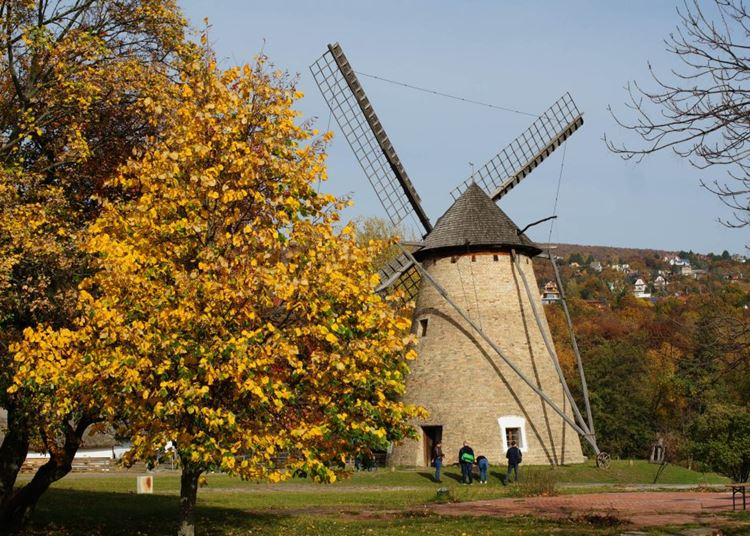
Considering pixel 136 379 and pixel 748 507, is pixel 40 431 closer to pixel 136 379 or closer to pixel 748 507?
pixel 136 379

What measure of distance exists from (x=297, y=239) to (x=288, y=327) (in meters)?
1.21

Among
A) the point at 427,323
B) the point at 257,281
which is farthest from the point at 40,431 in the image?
the point at 427,323

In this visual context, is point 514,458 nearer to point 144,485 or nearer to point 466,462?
point 466,462

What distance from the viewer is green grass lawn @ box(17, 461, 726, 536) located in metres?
15.8

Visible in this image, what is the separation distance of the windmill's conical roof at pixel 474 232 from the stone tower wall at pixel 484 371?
1.42ft

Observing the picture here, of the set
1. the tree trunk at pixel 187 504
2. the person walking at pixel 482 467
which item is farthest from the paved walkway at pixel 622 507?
the tree trunk at pixel 187 504

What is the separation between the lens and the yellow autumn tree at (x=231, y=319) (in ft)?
35.1

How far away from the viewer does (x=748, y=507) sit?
721 inches

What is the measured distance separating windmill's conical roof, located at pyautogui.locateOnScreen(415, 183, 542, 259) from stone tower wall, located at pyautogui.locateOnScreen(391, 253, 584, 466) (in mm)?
432

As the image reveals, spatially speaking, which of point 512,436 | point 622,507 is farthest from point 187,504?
point 512,436

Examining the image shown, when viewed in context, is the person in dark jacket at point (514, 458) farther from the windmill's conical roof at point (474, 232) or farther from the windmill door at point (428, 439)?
the windmill's conical roof at point (474, 232)

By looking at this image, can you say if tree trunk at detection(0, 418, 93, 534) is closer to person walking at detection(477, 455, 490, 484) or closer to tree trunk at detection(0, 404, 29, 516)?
tree trunk at detection(0, 404, 29, 516)

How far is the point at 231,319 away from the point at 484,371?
66.2 feet

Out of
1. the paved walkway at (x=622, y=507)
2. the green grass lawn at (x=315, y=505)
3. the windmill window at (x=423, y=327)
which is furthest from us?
the windmill window at (x=423, y=327)
